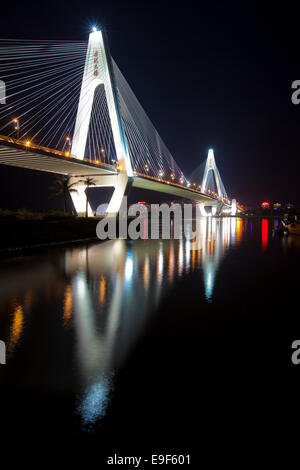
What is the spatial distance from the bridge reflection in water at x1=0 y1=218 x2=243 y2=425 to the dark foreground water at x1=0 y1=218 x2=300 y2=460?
0.06 ft

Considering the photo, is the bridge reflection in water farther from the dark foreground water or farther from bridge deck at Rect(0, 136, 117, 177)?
bridge deck at Rect(0, 136, 117, 177)

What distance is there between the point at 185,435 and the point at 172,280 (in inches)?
220

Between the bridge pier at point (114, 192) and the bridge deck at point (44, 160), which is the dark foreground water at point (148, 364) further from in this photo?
the bridge pier at point (114, 192)

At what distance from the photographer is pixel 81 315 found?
5293 mm

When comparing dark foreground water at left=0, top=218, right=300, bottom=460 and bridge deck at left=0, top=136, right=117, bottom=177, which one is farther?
bridge deck at left=0, top=136, right=117, bottom=177

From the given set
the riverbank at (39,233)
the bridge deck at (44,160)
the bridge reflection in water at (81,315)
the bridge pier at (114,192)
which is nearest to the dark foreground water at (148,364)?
the bridge reflection in water at (81,315)

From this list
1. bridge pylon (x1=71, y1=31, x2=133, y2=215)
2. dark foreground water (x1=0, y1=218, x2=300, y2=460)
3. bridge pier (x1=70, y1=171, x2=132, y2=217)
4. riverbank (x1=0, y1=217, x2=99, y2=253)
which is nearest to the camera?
dark foreground water (x1=0, y1=218, x2=300, y2=460)

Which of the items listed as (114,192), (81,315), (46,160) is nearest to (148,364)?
(81,315)

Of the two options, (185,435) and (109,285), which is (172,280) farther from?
(185,435)

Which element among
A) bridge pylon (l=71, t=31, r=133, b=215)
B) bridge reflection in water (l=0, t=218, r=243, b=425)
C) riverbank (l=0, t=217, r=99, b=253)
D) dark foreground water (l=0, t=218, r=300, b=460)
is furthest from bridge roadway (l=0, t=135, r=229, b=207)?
dark foreground water (l=0, t=218, r=300, b=460)

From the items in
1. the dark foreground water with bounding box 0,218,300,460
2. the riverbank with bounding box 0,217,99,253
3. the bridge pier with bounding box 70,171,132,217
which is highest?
the bridge pier with bounding box 70,171,132,217

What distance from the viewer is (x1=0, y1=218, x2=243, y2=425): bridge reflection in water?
3.29 metres

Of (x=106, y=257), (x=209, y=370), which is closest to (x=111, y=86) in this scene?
(x=106, y=257)

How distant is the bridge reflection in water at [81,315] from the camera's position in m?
3.29
